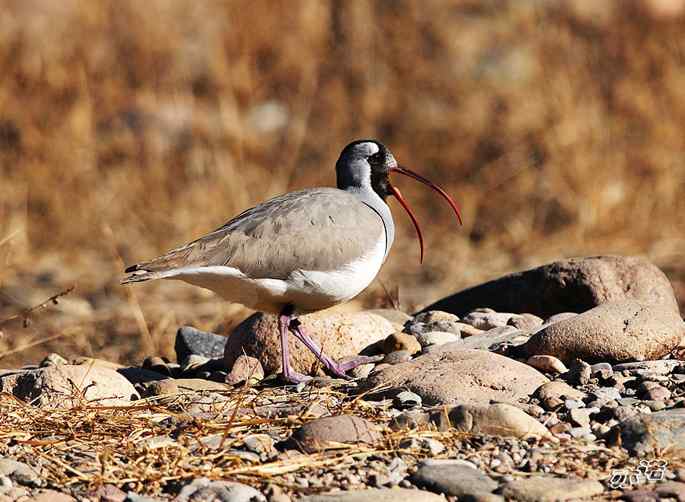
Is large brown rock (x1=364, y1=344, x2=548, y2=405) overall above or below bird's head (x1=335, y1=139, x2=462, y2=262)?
below

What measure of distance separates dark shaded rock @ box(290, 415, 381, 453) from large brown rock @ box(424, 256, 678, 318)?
7.52 ft

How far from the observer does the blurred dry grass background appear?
33.9 feet

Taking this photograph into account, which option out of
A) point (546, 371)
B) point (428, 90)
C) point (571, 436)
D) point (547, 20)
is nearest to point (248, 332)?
point (546, 371)

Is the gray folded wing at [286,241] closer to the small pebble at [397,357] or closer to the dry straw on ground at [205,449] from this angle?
the small pebble at [397,357]

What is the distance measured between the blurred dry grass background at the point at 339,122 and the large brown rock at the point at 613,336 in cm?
Answer: 401

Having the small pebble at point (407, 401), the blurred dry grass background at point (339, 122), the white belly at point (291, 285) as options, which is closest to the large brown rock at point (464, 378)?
the small pebble at point (407, 401)

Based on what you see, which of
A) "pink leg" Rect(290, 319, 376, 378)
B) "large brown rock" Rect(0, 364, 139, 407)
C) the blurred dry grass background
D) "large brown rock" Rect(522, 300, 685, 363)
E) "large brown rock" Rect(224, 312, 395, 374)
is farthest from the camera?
the blurred dry grass background

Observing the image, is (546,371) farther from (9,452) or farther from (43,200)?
(43,200)

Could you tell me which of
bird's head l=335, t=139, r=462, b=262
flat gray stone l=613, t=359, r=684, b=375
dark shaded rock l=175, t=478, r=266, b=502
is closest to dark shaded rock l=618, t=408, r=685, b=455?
flat gray stone l=613, t=359, r=684, b=375

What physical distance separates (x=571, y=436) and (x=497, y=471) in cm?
44

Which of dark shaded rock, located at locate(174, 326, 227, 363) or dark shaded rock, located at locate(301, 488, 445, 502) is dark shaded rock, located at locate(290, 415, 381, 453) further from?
dark shaded rock, located at locate(174, 326, 227, 363)

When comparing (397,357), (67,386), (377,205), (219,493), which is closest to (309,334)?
(397,357)

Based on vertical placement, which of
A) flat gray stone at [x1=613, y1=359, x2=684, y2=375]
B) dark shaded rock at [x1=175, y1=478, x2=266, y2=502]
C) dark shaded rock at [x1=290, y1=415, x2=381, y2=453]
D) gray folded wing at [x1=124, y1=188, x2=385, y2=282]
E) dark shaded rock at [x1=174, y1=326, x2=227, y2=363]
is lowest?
dark shaded rock at [x1=174, y1=326, x2=227, y2=363]

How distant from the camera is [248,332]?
19.7 feet
